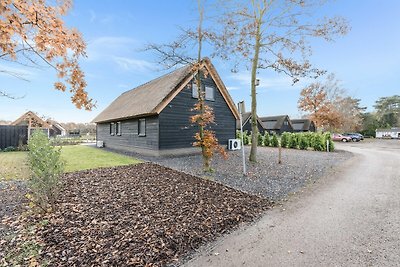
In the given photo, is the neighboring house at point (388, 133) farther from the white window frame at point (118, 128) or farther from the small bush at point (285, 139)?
the white window frame at point (118, 128)

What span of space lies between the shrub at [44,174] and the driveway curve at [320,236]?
12.7 ft

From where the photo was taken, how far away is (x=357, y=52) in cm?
1465

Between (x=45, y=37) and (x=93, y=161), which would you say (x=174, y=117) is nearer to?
(x=93, y=161)

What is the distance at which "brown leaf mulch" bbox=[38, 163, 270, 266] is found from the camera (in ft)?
11.1

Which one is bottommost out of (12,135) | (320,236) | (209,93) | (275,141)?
(320,236)

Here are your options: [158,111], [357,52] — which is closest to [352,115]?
[357,52]

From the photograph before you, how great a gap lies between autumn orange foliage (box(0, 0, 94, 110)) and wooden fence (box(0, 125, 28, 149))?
19702mm

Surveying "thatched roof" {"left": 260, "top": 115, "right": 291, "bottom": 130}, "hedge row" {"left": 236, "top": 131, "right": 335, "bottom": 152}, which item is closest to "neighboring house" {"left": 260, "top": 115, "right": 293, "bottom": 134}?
"thatched roof" {"left": 260, "top": 115, "right": 291, "bottom": 130}

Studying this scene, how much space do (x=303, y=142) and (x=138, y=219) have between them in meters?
20.2

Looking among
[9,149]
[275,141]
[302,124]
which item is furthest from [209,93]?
[302,124]

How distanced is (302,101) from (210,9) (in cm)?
3599

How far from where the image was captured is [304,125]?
50.1 meters

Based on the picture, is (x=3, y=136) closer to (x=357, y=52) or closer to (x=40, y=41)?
(x=40, y=41)

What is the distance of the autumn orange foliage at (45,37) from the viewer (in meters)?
2.92
